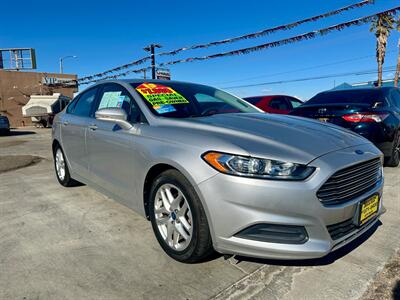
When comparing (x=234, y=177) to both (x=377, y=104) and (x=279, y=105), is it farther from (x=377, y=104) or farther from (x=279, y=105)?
(x=279, y=105)

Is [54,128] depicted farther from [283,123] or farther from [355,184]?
[355,184]

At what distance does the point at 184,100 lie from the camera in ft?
10.6

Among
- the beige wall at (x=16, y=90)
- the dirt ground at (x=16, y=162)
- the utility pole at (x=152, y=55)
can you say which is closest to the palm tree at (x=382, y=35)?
the utility pole at (x=152, y=55)

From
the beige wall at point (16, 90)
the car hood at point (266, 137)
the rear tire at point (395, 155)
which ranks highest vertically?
the beige wall at point (16, 90)

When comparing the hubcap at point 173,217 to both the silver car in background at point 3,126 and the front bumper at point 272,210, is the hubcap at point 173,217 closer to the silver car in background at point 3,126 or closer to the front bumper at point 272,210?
the front bumper at point 272,210

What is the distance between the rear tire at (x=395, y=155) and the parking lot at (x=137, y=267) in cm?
229

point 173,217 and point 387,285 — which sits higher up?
point 173,217

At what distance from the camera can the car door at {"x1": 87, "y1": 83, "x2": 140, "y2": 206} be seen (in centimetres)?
299

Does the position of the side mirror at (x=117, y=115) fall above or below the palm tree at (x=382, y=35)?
below

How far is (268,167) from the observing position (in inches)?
81.2

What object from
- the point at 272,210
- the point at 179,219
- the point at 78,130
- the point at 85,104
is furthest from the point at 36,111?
the point at 272,210

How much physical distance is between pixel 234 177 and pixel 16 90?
1407 inches

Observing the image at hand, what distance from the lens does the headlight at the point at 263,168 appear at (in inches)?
80.4

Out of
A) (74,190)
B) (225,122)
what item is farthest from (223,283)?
(74,190)
